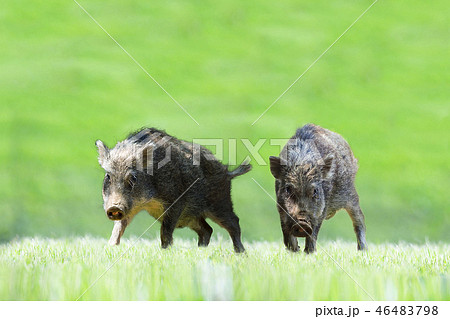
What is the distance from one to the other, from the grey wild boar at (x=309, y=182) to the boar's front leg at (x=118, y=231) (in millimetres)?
2168

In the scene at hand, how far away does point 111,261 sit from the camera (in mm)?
8477

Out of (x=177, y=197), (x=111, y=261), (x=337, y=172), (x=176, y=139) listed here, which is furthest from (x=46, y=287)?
→ (x=337, y=172)

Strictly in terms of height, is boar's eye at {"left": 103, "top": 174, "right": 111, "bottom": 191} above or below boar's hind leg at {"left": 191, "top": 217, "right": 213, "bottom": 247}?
above

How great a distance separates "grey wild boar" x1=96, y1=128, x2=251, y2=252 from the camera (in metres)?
9.62

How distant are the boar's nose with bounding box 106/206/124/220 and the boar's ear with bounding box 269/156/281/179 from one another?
1.98 metres

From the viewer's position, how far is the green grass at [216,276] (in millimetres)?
7047

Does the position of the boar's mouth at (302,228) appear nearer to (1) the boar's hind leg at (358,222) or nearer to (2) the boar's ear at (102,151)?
(1) the boar's hind leg at (358,222)

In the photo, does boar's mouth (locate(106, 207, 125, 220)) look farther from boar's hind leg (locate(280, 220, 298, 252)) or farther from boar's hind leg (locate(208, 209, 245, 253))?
Result: boar's hind leg (locate(280, 220, 298, 252))

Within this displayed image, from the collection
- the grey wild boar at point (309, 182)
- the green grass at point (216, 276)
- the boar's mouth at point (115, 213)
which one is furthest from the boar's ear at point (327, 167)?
the boar's mouth at point (115, 213)

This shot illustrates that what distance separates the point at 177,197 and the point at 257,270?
2.53 metres

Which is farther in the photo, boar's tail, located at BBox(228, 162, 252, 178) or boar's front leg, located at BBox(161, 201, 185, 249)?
boar's tail, located at BBox(228, 162, 252, 178)

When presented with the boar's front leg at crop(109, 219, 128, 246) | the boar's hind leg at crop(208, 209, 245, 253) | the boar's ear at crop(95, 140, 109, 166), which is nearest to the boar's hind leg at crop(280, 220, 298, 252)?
the boar's hind leg at crop(208, 209, 245, 253)

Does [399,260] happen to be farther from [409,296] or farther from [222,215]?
[222,215]

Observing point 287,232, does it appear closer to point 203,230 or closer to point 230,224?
point 230,224
